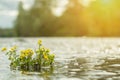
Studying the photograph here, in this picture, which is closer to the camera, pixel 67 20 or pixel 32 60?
pixel 32 60

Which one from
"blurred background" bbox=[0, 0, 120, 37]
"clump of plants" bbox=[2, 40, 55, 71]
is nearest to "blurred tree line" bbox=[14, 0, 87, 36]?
"blurred background" bbox=[0, 0, 120, 37]

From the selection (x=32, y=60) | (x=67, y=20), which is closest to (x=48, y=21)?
(x=67, y=20)

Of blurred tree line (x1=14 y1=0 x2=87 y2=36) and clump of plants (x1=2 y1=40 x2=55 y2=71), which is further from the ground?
blurred tree line (x1=14 y1=0 x2=87 y2=36)

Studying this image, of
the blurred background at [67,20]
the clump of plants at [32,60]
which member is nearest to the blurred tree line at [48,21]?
the blurred background at [67,20]

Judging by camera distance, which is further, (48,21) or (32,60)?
(48,21)

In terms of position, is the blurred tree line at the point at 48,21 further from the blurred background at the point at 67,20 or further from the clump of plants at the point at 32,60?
the clump of plants at the point at 32,60

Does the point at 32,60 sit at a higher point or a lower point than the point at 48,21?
lower

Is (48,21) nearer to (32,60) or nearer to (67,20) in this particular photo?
(67,20)

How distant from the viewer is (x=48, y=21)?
116 m

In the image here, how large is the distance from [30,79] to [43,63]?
5529 millimetres

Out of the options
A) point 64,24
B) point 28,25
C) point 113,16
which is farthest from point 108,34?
point 28,25

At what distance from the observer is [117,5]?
128875 millimetres

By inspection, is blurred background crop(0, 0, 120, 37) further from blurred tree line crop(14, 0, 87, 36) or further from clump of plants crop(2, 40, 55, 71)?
clump of plants crop(2, 40, 55, 71)

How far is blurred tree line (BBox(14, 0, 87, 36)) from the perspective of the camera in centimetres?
11669
